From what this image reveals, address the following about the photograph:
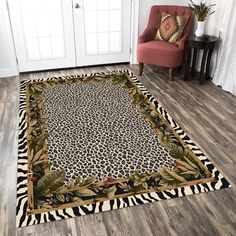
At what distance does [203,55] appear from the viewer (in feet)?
12.6

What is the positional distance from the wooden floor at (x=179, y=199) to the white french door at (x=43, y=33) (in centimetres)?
81

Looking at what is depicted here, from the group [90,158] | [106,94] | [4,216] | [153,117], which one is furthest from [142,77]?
[4,216]

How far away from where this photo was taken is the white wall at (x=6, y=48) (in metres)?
3.88

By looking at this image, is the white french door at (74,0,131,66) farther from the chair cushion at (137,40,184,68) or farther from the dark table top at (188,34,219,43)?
the dark table top at (188,34,219,43)

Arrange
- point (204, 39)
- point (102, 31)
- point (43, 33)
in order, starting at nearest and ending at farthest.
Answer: point (204, 39) → point (43, 33) → point (102, 31)

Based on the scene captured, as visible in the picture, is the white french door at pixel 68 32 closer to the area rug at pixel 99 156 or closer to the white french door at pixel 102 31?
the white french door at pixel 102 31

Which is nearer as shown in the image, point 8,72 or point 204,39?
point 204,39

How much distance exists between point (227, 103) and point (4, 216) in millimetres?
2735

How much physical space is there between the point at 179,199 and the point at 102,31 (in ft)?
10.1

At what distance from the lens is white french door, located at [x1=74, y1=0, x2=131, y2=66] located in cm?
421

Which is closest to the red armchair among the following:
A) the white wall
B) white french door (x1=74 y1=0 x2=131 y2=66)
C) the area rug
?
white french door (x1=74 y1=0 x2=131 y2=66)

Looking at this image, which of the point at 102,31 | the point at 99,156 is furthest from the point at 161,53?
the point at 99,156

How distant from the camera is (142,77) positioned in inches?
166

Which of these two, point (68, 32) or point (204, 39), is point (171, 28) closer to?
point (204, 39)
